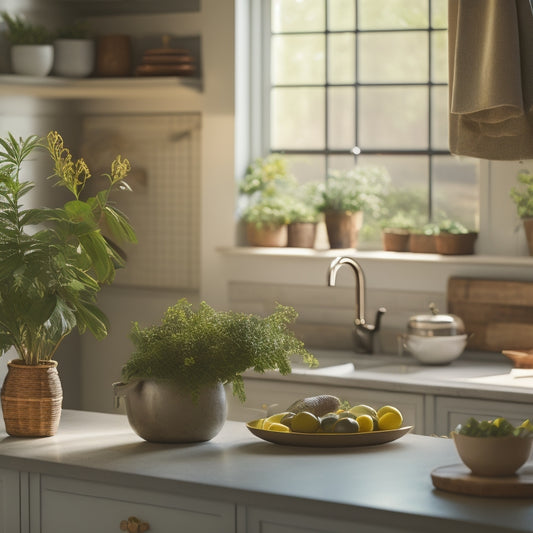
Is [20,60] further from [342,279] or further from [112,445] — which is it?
[112,445]

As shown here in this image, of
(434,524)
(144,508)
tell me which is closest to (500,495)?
(434,524)

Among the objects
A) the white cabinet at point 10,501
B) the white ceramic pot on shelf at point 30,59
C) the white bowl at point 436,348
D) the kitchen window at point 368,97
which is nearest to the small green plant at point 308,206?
the kitchen window at point 368,97

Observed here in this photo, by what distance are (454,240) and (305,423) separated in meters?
2.07

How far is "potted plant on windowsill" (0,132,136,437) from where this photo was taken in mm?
2670

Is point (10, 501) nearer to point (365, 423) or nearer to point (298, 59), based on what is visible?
point (365, 423)

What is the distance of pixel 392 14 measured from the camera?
15.6 ft

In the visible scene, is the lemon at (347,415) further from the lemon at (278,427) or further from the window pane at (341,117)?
the window pane at (341,117)

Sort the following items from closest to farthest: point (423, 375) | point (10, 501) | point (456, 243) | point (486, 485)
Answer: point (486, 485) < point (10, 501) < point (423, 375) < point (456, 243)

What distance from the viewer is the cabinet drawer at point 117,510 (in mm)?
2305

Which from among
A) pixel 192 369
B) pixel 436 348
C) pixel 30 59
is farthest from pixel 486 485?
pixel 30 59

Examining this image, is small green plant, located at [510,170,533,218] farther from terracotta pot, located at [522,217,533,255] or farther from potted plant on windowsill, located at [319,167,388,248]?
potted plant on windowsill, located at [319,167,388,248]

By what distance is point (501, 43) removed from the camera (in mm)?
3625

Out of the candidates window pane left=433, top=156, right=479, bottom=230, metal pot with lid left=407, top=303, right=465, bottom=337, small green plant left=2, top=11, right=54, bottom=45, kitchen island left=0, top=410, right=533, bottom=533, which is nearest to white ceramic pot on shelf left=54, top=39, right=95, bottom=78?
small green plant left=2, top=11, right=54, bottom=45

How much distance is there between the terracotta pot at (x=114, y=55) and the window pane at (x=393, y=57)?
1.10 metres
